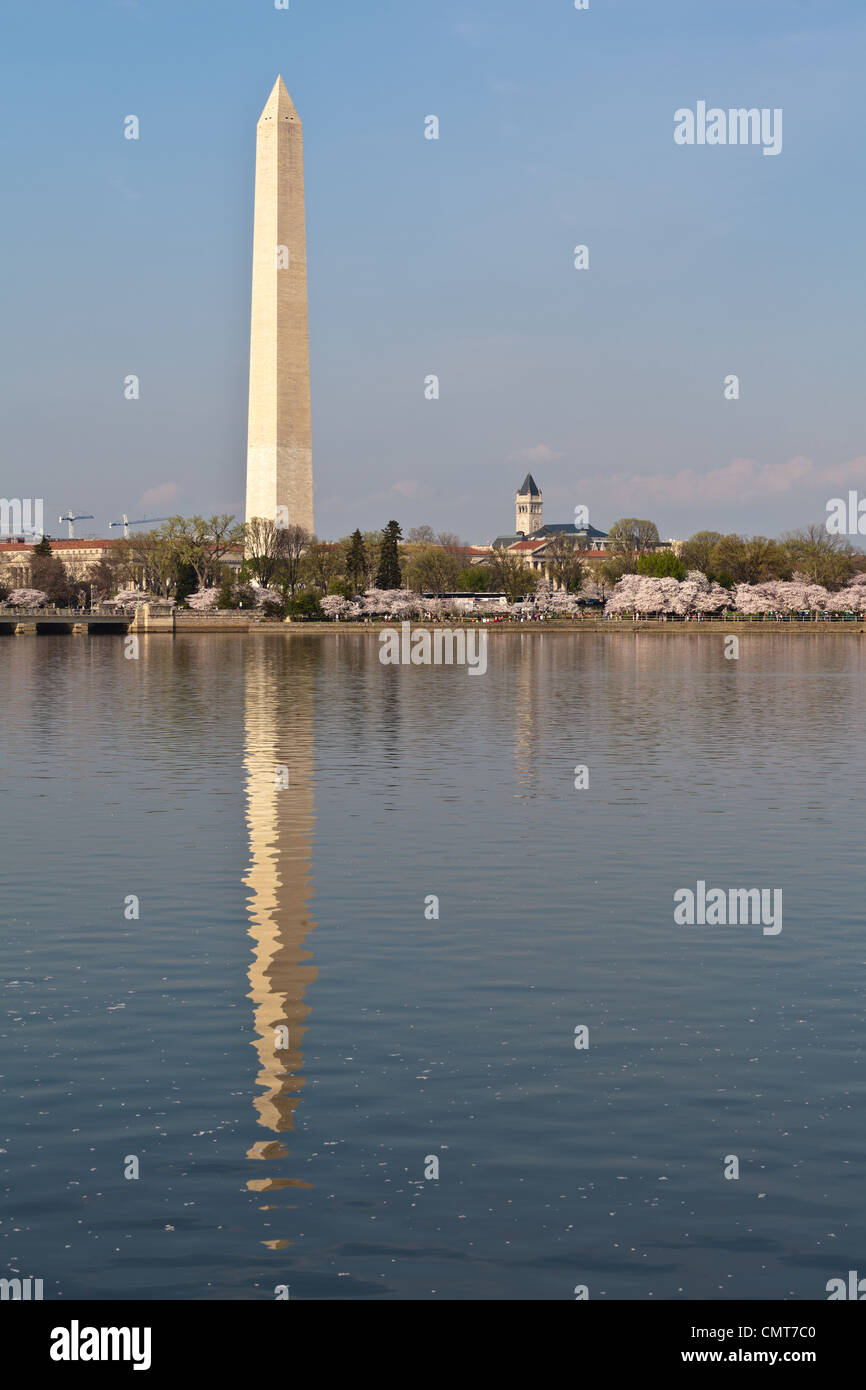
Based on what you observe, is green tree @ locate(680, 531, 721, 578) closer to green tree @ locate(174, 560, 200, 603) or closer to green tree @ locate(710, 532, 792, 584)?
green tree @ locate(710, 532, 792, 584)

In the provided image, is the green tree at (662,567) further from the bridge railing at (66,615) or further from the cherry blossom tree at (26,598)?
the cherry blossom tree at (26,598)

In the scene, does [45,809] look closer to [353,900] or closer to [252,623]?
[353,900]

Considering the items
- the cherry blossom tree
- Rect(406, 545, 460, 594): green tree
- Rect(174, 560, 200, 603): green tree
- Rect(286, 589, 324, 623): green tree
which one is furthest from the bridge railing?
Rect(406, 545, 460, 594): green tree

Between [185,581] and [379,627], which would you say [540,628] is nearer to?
[379,627]

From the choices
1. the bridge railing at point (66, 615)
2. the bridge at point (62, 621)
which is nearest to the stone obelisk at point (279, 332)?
the bridge railing at point (66, 615)
